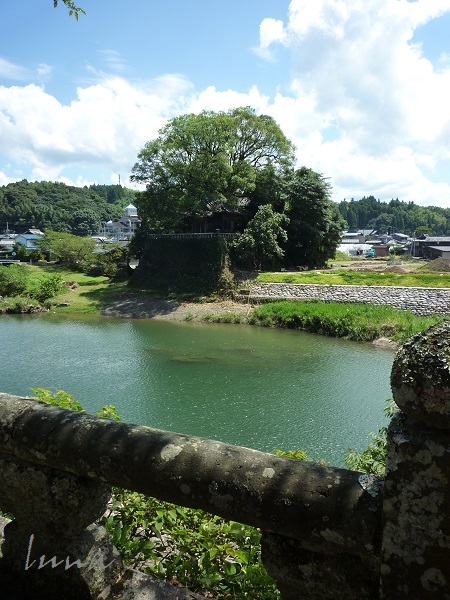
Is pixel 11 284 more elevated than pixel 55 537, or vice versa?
pixel 55 537

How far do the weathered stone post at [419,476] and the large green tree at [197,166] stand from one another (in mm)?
31656

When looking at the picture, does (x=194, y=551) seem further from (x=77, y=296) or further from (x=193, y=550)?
(x=77, y=296)

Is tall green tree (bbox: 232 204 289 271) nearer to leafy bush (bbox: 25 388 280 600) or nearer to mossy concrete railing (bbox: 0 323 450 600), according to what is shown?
leafy bush (bbox: 25 388 280 600)

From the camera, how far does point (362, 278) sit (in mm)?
30547

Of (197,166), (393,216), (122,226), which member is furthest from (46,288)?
(393,216)

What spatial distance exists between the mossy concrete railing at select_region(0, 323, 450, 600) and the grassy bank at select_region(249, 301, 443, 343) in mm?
20083

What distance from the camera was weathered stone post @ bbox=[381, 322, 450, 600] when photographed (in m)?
1.25

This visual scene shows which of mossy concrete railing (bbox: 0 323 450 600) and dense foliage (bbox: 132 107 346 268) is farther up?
dense foliage (bbox: 132 107 346 268)

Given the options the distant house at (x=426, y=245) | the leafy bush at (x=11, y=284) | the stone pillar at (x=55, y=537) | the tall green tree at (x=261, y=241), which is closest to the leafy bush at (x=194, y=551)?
the stone pillar at (x=55, y=537)

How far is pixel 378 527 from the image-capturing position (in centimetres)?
144

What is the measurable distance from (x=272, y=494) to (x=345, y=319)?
22515 mm

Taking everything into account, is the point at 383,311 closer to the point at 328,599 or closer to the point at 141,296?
the point at 141,296

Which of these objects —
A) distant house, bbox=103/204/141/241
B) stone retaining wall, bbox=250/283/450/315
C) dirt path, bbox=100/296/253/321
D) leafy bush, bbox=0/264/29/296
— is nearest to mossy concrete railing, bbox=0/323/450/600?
Answer: stone retaining wall, bbox=250/283/450/315

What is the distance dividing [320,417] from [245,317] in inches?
607
